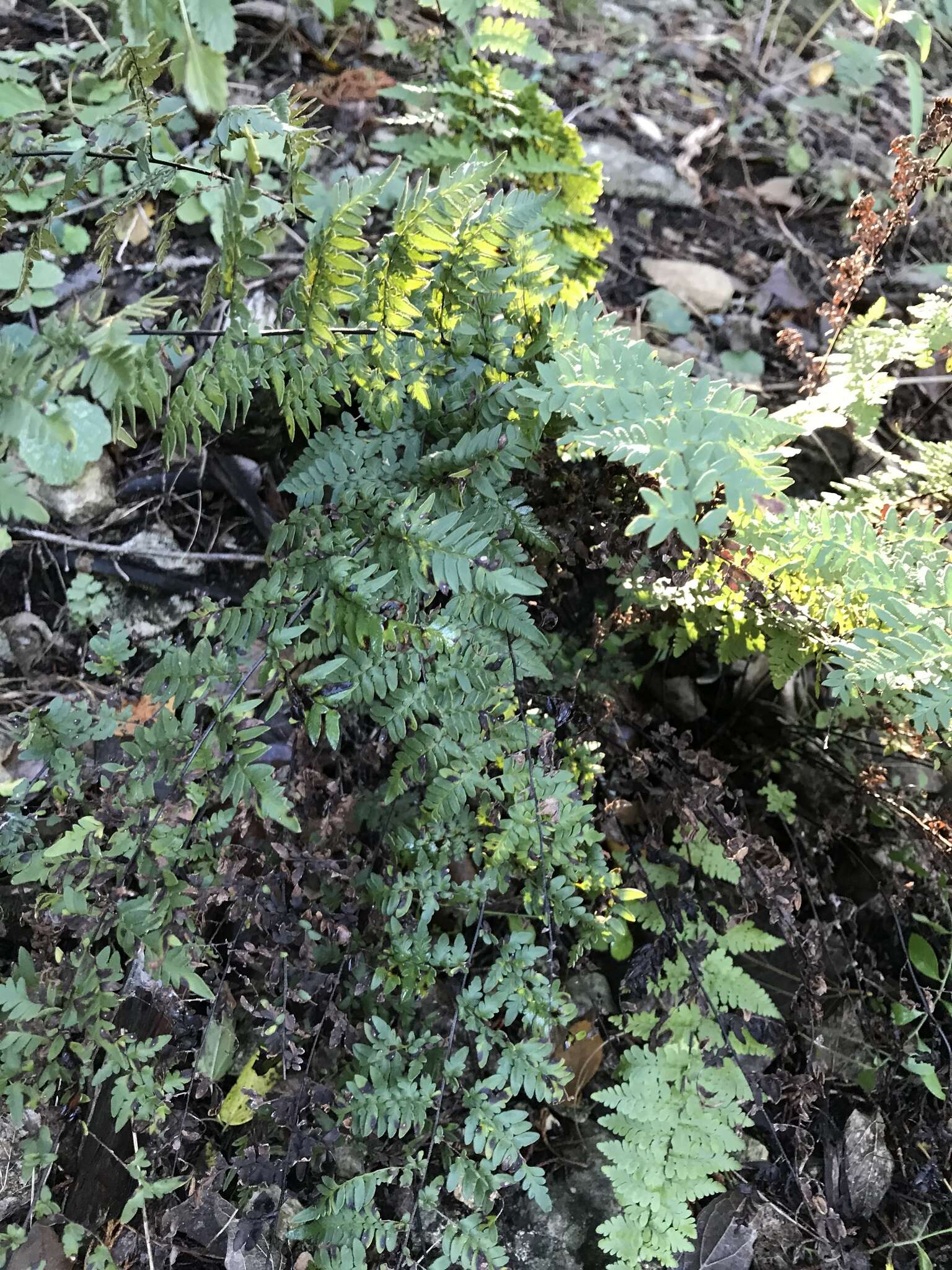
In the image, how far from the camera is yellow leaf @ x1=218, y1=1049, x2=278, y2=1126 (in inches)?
77.7

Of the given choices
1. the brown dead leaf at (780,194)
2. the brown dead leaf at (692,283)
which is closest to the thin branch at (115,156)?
the brown dead leaf at (692,283)

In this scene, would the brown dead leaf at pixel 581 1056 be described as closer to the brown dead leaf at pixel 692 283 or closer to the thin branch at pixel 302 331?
the thin branch at pixel 302 331

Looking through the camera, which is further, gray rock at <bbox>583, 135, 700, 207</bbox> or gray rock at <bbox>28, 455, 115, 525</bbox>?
gray rock at <bbox>583, 135, 700, 207</bbox>

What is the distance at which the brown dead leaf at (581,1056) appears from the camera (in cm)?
223

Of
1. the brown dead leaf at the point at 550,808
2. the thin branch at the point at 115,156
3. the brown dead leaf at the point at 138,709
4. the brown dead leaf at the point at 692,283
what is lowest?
the brown dead leaf at the point at 138,709

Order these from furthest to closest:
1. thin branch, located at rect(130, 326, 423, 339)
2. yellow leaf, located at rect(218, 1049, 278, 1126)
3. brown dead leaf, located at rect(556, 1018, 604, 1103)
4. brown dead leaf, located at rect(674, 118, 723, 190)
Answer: brown dead leaf, located at rect(674, 118, 723, 190), brown dead leaf, located at rect(556, 1018, 604, 1103), yellow leaf, located at rect(218, 1049, 278, 1126), thin branch, located at rect(130, 326, 423, 339)

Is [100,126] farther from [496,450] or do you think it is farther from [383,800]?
[383,800]

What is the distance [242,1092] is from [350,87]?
371 cm

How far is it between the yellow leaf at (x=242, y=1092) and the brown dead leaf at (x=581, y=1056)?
74cm

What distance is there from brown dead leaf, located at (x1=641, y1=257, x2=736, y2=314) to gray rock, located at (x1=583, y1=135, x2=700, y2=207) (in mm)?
461

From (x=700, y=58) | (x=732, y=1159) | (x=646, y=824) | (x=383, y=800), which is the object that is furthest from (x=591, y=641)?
(x=700, y=58)

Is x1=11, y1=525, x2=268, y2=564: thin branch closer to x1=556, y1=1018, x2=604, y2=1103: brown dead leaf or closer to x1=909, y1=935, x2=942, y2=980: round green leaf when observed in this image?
x1=556, y1=1018, x2=604, y2=1103: brown dead leaf

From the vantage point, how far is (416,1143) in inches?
73.0

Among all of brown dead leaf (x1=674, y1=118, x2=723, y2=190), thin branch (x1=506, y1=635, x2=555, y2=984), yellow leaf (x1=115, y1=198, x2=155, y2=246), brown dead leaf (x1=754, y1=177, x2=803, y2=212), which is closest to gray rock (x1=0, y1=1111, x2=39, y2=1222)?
thin branch (x1=506, y1=635, x2=555, y2=984)
